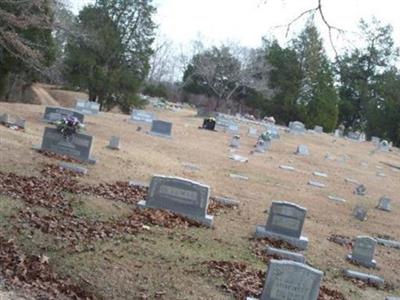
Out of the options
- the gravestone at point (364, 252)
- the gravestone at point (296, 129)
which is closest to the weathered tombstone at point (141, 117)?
the gravestone at point (296, 129)

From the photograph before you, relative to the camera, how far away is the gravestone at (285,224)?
1073cm

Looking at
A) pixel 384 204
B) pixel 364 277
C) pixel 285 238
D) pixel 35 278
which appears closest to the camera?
pixel 35 278

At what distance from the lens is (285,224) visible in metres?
10.8

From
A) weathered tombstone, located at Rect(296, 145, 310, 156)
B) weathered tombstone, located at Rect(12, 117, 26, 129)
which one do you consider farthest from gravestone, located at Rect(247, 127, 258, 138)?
weathered tombstone, located at Rect(12, 117, 26, 129)

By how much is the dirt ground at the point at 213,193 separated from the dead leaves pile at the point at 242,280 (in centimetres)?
20

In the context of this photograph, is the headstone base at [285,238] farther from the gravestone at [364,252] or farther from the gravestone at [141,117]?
the gravestone at [141,117]

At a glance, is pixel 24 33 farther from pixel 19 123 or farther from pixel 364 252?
pixel 364 252

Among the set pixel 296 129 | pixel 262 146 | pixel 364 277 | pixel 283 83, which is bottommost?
pixel 364 277

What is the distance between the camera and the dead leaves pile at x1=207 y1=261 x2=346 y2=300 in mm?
7465

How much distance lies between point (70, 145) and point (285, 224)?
255 inches

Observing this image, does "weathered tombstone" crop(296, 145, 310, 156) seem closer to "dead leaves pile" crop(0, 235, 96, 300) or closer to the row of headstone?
the row of headstone

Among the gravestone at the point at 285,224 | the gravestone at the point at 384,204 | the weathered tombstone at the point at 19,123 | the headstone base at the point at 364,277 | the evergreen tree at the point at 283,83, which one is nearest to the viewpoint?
the headstone base at the point at 364,277

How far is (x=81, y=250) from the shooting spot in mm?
7855

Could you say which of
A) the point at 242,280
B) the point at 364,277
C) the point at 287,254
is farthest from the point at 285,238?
the point at 242,280
